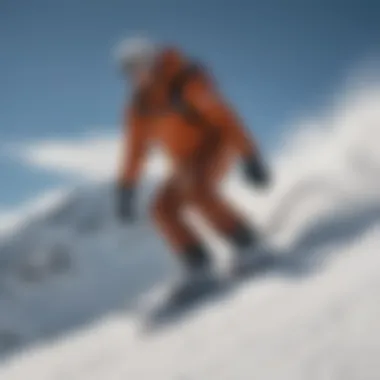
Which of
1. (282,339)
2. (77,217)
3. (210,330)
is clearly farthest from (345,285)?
(77,217)

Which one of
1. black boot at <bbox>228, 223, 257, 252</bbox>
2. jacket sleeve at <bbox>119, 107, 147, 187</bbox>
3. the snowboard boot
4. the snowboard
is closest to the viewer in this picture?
the snowboard

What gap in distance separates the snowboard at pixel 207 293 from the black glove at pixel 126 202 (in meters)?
0.52

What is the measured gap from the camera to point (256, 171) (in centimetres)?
362

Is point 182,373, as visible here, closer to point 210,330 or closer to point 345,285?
point 210,330

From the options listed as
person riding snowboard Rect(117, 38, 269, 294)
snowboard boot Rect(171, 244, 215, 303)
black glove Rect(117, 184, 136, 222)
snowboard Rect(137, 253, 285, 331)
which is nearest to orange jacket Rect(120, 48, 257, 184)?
person riding snowboard Rect(117, 38, 269, 294)

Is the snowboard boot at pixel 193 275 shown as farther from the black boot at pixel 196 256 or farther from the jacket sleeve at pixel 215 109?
the jacket sleeve at pixel 215 109

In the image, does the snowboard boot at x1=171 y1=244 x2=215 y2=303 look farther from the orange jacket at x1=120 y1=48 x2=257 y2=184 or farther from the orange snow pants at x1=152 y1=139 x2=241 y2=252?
the orange jacket at x1=120 y1=48 x2=257 y2=184

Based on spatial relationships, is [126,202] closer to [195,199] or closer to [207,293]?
[195,199]

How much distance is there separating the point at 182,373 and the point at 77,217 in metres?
27.4

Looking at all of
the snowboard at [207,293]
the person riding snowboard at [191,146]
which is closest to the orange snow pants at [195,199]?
the person riding snowboard at [191,146]

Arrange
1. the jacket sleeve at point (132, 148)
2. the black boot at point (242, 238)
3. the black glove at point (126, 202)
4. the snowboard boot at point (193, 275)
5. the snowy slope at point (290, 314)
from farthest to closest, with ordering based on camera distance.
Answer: the black glove at point (126, 202) → the jacket sleeve at point (132, 148) → the black boot at point (242, 238) → the snowboard boot at point (193, 275) → the snowy slope at point (290, 314)

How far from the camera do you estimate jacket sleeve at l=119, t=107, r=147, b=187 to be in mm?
3730

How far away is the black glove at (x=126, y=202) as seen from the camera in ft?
12.6

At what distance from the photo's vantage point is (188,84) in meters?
3.58
